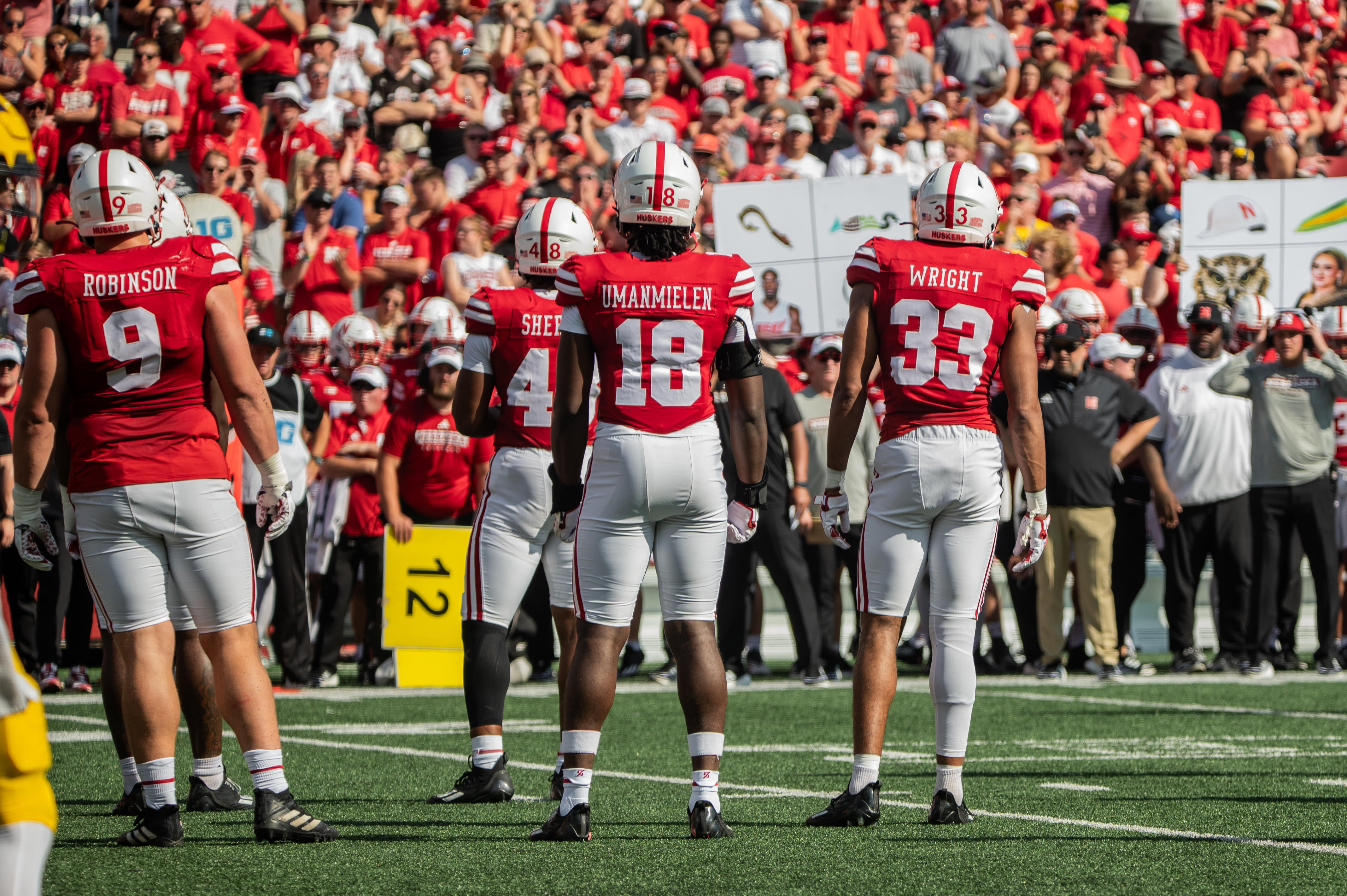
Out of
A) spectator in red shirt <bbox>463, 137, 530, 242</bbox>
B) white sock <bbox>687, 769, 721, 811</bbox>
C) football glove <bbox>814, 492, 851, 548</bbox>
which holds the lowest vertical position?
white sock <bbox>687, 769, 721, 811</bbox>

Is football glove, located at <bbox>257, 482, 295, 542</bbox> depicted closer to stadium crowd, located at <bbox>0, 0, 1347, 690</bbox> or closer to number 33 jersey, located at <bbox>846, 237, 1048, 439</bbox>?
number 33 jersey, located at <bbox>846, 237, 1048, 439</bbox>

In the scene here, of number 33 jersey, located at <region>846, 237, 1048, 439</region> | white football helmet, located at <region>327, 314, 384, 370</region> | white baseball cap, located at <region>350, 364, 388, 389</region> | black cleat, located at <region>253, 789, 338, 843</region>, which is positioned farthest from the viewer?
white football helmet, located at <region>327, 314, 384, 370</region>

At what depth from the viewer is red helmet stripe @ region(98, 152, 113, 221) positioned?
544 cm

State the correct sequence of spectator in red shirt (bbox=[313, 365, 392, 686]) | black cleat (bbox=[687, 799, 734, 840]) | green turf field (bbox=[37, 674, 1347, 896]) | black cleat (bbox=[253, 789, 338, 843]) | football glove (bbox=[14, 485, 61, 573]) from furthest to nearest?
1. spectator in red shirt (bbox=[313, 365, 392, 686])
2. football glove (bbox=[14, 485, 61, 573])
3. black cleat (bbox=[687, 799, 734, 840])
4. black cleat (bbox=[253, 789, 338, 843])
5. green turf field (bbox=[37, 674, 1347, 896])

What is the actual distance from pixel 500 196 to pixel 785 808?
9.29 m

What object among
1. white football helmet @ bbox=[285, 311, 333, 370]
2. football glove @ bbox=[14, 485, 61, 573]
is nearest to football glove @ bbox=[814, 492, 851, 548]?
football glove @ bbox=[14, 485, 61, 573]

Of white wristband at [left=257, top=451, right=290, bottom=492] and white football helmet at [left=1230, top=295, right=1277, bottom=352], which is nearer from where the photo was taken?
white wristband at [left=257, top=451, right=290, bottom=492]

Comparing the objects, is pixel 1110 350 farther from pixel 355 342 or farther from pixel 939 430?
pixel 939 430

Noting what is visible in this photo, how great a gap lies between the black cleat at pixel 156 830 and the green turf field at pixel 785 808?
0.21 ft

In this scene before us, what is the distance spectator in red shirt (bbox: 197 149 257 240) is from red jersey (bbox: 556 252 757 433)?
8943 mm

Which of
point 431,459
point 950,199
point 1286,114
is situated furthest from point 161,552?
point 1286,114

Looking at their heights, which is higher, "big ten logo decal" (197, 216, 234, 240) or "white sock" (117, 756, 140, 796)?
"big ten logo decal" (197, 216, 234, 240)

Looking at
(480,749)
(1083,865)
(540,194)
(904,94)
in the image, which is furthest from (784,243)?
(1083,865)

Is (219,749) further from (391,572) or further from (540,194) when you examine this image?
(540,194)
